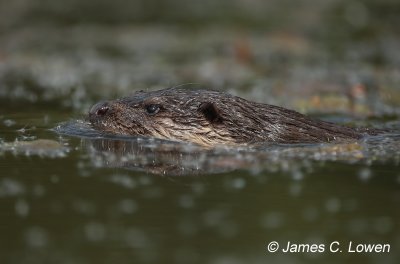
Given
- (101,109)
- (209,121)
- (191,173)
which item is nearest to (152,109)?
(101,109)

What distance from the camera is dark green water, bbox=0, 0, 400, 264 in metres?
5.07

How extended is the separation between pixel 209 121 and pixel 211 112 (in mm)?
91

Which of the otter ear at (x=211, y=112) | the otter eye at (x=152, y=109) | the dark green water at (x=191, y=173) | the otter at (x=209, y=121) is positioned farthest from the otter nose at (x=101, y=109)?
the otter ear at (x=211, y=112)

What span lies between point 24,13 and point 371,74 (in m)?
7.76

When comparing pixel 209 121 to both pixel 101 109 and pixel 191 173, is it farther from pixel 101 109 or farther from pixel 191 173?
pixel 191 173

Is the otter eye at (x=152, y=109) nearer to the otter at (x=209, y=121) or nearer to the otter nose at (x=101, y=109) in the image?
the otter at (x=209, y=121)

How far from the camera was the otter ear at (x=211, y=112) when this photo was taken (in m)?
8.37

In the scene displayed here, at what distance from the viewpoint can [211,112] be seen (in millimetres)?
8391

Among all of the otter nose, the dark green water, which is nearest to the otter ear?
the dark green water

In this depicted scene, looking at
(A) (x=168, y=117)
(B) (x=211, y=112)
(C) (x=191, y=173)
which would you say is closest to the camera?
(C) (x=191, y=173)

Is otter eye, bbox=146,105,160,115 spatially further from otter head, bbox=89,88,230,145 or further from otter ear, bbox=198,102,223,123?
otter ear, bbox=198,102,223,123

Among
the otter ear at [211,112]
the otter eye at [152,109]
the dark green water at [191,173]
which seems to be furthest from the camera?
the otter eye at [152,109]

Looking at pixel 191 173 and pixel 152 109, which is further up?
pixel 152 109

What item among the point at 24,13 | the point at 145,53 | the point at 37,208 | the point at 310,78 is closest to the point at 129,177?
the point at 37,208
